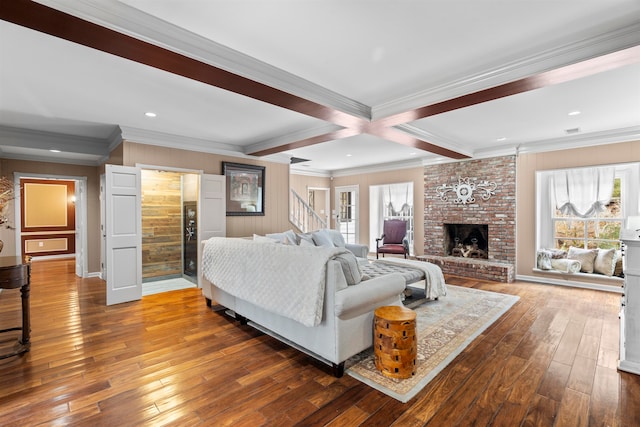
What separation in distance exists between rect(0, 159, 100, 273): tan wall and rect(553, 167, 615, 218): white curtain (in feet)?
29.4

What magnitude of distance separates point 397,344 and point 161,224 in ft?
17.4

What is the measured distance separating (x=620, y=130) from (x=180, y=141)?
6.92 metres

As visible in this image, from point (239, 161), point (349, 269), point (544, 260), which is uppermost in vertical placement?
point (239, 161)

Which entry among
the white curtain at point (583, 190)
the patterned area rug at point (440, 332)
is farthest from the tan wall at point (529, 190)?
the patterned area rug at point (440, 332)

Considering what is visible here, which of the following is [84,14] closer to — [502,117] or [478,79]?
[478,79]

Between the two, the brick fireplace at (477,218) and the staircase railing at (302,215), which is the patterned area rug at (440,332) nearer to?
the brick fireplace at (477,218)

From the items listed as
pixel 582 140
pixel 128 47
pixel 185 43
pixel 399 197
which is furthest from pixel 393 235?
pixel 128 47

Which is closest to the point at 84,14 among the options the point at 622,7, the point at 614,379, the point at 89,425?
the point at 89,425

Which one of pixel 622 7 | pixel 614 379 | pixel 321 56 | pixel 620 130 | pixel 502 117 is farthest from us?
pixel 620 130

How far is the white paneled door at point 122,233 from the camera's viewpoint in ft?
14.0

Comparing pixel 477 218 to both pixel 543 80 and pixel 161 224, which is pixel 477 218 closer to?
pixel 543 80

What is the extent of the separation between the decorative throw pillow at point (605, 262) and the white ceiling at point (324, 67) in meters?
1.82

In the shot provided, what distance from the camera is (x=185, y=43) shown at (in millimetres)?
2172

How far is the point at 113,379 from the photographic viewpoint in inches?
93.0
